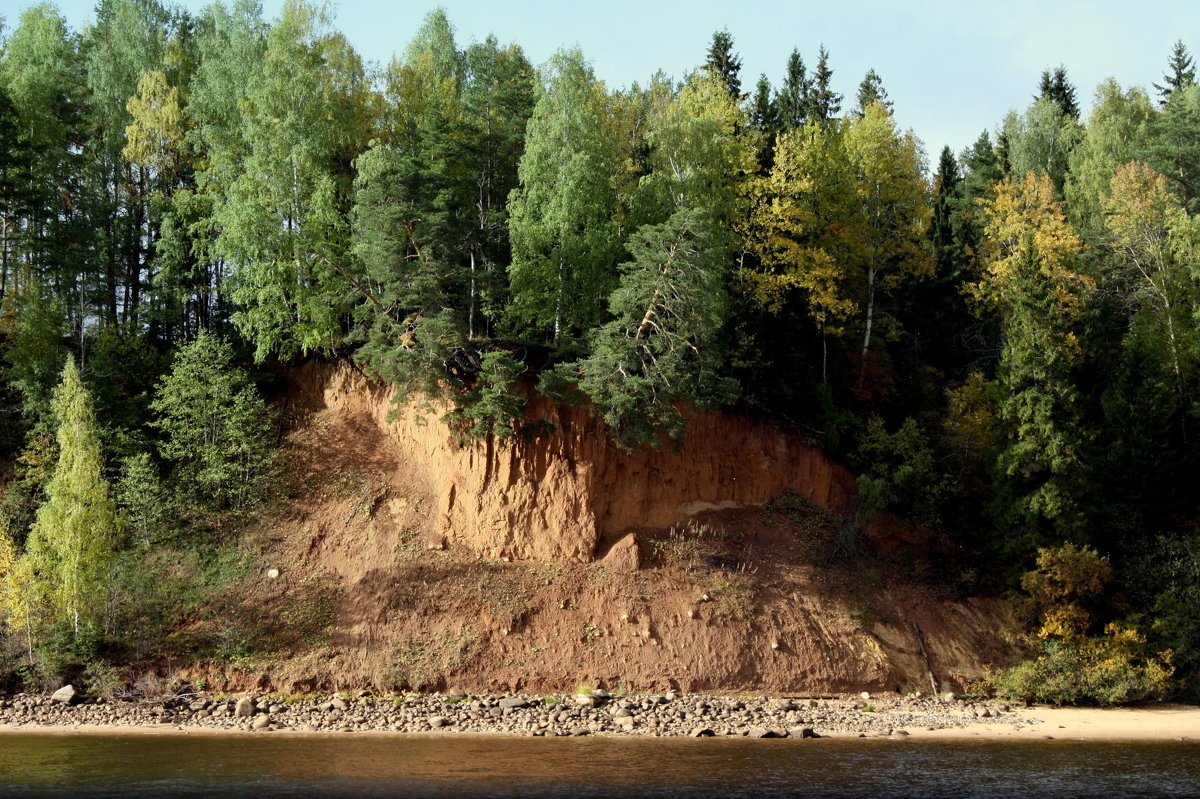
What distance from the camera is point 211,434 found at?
36.5 meters

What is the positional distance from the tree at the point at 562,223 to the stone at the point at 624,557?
7766 millimetres

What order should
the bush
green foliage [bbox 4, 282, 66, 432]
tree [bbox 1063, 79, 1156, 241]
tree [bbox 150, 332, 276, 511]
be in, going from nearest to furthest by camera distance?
the bush, green foliage [bbox 4, 282, 66, 432], tree [bbox 150, 332, 276, 511], tree [bbox 1063, 79, 1156, 241]

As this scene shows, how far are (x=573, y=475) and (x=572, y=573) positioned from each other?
11.5 ft

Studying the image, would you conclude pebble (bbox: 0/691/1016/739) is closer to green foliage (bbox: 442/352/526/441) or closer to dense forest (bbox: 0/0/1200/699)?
dense forest (bbox: 0/0/1200/699)

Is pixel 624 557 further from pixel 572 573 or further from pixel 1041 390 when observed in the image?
pixel 1041 390

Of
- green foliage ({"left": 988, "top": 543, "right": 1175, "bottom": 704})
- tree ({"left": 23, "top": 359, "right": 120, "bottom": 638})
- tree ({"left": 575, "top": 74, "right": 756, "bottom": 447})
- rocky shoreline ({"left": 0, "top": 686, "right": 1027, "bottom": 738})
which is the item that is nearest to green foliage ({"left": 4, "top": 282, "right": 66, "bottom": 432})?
tree ({"left": 23, "top": 359, "right": 120, "bottom": 638})

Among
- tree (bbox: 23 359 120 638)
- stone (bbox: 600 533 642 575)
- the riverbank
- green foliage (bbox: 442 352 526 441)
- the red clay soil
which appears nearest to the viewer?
the riverbank

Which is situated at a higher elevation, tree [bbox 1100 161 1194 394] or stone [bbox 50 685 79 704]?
tree [bbox 1100 161 1194 394]

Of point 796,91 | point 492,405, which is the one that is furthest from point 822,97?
point 492,405

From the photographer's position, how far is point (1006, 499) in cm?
3569

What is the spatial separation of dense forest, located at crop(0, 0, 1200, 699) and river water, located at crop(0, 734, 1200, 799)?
6795mm

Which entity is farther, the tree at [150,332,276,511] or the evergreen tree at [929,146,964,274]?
the evergreen tree at [929,146,964,274]

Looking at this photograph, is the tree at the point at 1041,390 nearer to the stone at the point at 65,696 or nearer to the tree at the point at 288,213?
the tree at the point at 288,213

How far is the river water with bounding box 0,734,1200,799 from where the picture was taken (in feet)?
68.2
